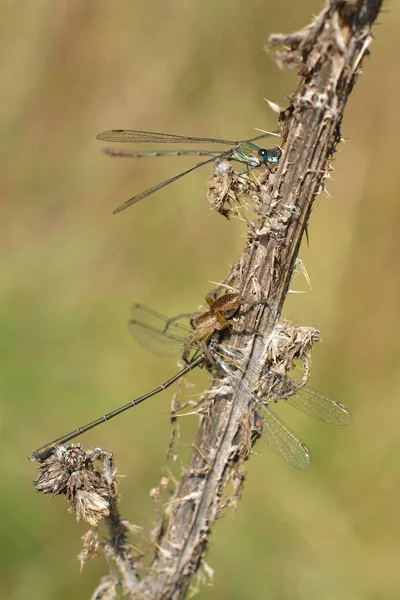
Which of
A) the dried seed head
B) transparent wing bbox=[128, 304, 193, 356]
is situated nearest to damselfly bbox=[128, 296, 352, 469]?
transparent wing bbox=[128, 304, 193, 356]

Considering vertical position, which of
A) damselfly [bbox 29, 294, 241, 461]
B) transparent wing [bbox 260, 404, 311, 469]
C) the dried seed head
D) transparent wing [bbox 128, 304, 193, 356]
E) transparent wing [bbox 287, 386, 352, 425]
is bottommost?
the dried seed head

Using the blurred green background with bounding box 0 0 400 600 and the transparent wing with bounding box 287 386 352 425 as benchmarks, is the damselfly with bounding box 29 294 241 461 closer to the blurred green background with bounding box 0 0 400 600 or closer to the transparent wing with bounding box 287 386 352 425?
the transparent wing with bounding box 287 386 352 425

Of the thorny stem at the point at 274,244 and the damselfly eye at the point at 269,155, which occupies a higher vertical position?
the damselfly eye at the point at 269,155

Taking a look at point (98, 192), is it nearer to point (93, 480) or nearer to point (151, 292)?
point (151, 292)

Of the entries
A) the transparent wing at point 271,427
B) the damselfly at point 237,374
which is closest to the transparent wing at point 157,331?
the damselfly at point 237,374

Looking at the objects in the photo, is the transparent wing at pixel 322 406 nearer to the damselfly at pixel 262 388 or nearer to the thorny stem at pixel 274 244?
the damselfly at pixel 262 388

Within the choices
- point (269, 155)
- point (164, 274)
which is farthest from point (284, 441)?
point (164, 274)
